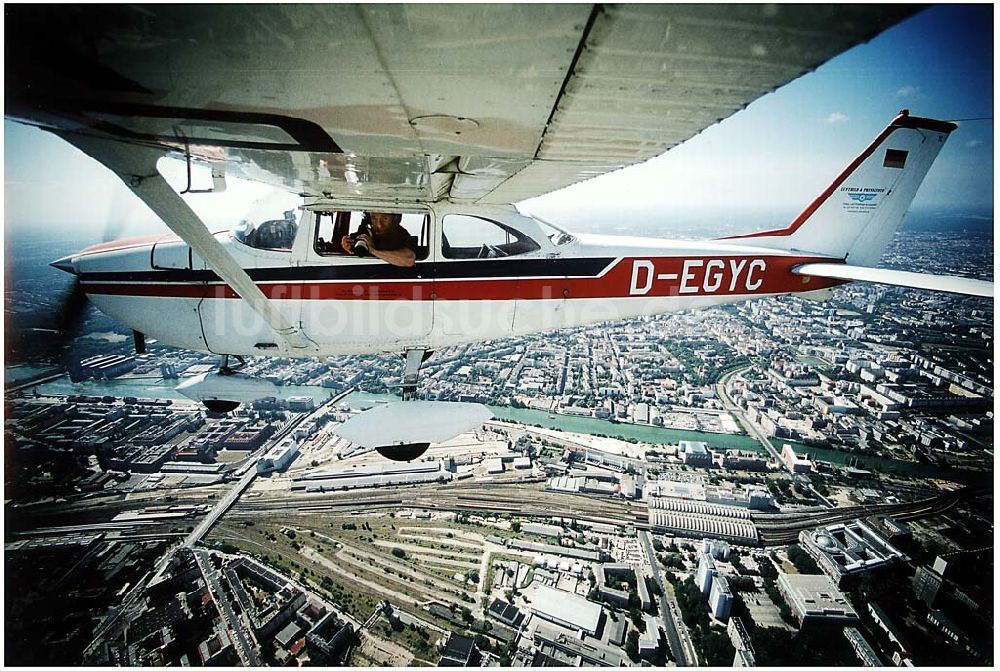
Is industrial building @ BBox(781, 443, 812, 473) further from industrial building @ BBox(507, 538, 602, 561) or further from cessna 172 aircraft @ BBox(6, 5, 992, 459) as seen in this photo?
cessna 172 aircraft @ BBox(6, 5, 992, 459)

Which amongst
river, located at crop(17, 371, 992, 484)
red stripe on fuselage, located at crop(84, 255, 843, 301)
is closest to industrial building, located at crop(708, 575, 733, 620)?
river, located at crop(17, 371, 992, 484)

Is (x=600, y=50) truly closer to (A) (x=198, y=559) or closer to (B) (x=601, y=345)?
(A) (x=198, y=559)

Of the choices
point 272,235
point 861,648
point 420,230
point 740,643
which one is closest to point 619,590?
point 740,643

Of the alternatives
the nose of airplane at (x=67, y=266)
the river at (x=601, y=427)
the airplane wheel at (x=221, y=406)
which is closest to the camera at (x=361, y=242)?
the airplane wheel at (x=221, y=406)

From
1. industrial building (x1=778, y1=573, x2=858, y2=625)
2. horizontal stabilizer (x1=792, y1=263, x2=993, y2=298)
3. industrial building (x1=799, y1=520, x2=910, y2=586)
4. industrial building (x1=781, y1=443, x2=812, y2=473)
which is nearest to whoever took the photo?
horizontal stabilizer (x1=792, y1=263, x2=993, y2=298)

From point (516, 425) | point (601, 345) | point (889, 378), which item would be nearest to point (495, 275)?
point (516, 425)

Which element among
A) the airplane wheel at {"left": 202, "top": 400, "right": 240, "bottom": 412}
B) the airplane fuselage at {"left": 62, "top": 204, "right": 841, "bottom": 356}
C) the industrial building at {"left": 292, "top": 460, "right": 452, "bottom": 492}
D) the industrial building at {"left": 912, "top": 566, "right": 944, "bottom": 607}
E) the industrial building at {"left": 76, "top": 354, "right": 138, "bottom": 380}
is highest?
the airplane fuselage at {"left": 62, "top": 204, "right": 841, "bottom": 356}

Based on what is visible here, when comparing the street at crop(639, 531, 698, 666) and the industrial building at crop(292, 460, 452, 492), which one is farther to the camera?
the industrial building at crop(292, 460, 452, 492)
